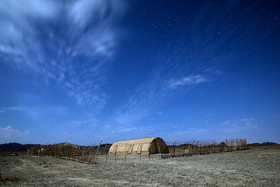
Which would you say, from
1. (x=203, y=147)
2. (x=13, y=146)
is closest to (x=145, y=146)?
(x=203, y=147)

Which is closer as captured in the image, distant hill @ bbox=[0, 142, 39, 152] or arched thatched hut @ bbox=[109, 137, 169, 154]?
arched thatched hut @ bbox=[109, 137, 169, 154]

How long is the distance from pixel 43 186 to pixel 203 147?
2251 cm

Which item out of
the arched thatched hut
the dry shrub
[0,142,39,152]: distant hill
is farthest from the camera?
[0,142,39,152]: distant hill

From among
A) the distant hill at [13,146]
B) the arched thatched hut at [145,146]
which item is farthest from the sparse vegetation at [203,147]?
the distant hill at [13,146]

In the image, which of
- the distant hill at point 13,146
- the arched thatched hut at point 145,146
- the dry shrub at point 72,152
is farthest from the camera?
the distant hill at point 13,146

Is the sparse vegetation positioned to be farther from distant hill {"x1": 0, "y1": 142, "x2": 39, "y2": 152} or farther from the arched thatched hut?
distant hill {"x1": 0, "y1": 142, "x2": 39, "y2": 152}

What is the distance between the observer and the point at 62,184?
6820 millimetres

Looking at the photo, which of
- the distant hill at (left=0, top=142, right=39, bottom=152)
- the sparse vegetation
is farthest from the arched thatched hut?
the distant hill at (left=0, top=142, right=39, bottom=152)

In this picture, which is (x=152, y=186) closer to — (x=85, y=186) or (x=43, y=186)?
(x=85, y=186)

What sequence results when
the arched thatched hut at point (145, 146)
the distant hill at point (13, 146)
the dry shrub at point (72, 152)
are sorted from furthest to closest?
1. the distant hill at point (13, 146)
2. the arched thatched hut at point (145, 146)
3. the dry shrub at point (72, 152)

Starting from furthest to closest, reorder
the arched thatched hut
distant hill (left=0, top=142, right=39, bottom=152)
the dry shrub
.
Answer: distant hill (left=0, top=142, right=39, bottom=152) → the arched thatched hut → the dry shrub

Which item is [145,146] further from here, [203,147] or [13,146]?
[13,146]

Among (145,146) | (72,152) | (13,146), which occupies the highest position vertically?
(145,146)

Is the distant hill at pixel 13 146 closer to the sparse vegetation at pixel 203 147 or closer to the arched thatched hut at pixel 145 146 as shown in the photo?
the arched thatched hut at pixel 145 146
